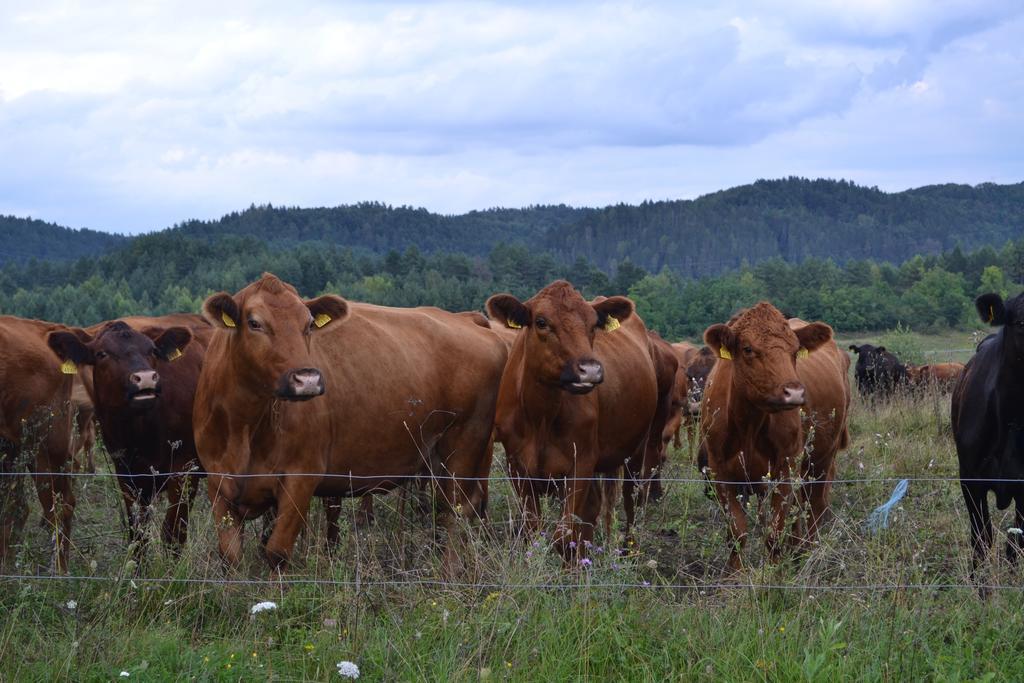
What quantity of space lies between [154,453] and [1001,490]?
5889 mm

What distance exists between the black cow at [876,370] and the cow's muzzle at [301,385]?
17.3 m

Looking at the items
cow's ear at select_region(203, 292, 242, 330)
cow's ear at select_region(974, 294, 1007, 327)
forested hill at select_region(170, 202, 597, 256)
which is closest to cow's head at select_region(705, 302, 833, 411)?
cow's ear at select_region(974, 294, 1007, 327)

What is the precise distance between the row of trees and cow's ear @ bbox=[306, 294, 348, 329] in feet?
188

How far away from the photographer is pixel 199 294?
84875mm

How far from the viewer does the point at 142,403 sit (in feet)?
25.4

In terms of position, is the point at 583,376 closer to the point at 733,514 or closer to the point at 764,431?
the point at 733,514

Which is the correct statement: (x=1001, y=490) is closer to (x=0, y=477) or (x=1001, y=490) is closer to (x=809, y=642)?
(x=809, y=642)

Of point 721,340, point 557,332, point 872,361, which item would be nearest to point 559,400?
point 557,332

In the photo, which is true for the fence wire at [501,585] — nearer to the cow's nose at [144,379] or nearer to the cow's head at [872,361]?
the cow's nose at [144,379]

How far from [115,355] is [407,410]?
7.30 feet

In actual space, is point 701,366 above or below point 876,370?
above

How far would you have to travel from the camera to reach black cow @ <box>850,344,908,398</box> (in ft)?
74.8

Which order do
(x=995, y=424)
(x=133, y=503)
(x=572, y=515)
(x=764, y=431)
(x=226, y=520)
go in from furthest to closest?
(x=764, y=431) → (x=572, y=515) → (x=995, y=424) → (x=133, y=503) → (x=226, y=520)

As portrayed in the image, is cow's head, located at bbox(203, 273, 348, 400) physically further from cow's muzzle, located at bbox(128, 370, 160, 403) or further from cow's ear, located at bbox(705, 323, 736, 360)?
cow's ear, located at bbox(705, 323, 736, 360)
